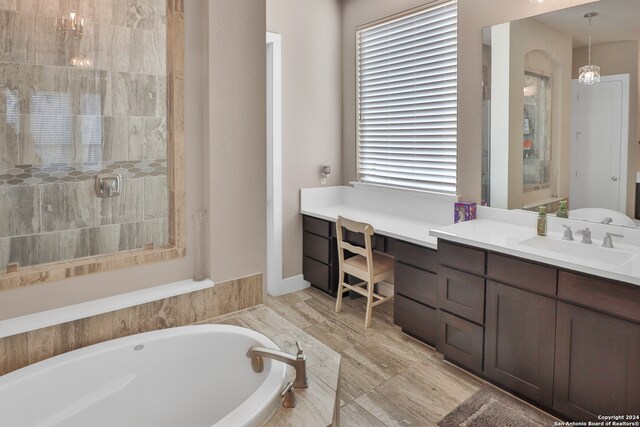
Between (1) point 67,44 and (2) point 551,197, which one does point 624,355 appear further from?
(1) point 67,44

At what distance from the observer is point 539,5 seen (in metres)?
2.54

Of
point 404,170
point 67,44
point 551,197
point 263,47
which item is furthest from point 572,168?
point 67,44

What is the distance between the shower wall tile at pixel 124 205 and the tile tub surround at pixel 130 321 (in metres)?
0.42

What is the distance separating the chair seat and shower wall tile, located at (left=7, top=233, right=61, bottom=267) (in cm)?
203

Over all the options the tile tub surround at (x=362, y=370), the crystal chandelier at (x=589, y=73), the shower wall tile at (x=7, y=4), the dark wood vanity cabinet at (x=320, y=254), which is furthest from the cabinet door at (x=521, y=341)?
the shower wall tile at (x=7, y=4)

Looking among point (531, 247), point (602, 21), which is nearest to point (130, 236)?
point (531, 247)

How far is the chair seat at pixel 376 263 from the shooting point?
3.19 m

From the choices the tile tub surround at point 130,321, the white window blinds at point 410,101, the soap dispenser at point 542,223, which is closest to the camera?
the tile tub surround at point 130,321

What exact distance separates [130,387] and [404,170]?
2671mm

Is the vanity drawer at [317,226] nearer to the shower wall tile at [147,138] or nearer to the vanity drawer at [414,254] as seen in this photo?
the vanity drawer at [414,254]

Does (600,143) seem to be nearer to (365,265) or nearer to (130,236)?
(365,265)

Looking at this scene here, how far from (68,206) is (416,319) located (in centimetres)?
221

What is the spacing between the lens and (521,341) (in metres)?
2.20

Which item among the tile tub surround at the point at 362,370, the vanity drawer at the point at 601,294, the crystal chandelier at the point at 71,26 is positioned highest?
the crystal chandelier at the point at 71,26
